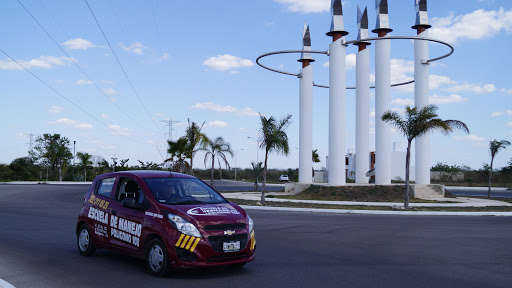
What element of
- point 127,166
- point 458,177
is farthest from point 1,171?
point 458,177

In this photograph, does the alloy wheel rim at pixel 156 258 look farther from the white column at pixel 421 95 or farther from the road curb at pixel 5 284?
the white column at pixel 421 95

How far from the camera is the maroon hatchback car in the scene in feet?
25.2

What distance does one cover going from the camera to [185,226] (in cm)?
771

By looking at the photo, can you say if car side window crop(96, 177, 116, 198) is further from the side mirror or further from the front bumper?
the front bumper

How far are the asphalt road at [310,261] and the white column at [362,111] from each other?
1980cm

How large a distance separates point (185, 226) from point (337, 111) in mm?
24969

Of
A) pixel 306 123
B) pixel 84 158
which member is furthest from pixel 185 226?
pixel 84 158

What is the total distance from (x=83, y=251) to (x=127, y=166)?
5291cm

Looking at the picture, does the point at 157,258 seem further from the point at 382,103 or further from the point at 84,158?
the point at 84,158

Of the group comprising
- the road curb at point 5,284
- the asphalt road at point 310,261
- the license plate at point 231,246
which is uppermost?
the license plate at point 231,246

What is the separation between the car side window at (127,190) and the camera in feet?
29.4

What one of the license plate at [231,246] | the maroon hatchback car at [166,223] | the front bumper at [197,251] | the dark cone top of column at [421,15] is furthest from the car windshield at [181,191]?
the dark cone top of column at [421,15]

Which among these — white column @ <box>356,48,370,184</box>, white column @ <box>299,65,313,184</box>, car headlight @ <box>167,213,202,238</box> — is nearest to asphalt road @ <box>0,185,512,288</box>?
car headlight @ <box>167,213,202,238</box>

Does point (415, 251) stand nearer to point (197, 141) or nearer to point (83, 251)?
point (83, 251)
